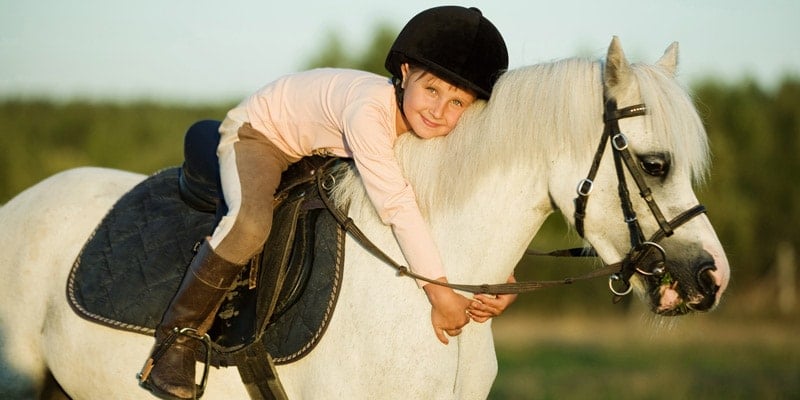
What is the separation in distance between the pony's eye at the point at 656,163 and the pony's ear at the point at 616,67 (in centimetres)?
32

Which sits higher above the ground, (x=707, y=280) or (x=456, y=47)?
(x=456, y=47)

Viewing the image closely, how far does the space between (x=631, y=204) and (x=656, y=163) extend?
0.19m

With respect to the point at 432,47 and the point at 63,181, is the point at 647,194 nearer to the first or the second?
the point at 432,47

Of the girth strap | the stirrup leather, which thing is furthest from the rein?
the stirrup leather

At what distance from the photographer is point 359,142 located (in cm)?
350

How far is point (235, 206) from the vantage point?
367cm

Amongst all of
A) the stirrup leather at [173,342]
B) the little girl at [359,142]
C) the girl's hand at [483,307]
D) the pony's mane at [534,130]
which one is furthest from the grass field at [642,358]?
the stirrup leather at [173,342]

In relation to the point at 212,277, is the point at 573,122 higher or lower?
higher

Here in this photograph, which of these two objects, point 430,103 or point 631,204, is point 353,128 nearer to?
point 430,103

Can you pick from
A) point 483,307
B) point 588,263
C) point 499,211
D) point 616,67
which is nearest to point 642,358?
point 588,263

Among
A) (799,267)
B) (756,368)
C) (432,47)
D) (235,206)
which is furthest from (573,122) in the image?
(799,267)

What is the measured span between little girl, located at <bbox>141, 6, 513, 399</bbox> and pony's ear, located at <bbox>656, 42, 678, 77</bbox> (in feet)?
2.27

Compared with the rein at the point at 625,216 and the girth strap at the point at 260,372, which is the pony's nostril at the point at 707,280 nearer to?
the rein at the point at 625,216

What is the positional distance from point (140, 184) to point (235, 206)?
3.97 ft
